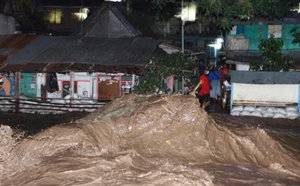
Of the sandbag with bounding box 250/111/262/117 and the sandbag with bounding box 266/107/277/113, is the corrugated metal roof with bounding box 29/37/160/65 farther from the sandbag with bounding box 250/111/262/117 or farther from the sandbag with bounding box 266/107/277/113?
the sandbag with bounding box 266/107/277/113

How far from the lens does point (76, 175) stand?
24.6 feet

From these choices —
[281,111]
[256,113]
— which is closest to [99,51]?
[256,113]

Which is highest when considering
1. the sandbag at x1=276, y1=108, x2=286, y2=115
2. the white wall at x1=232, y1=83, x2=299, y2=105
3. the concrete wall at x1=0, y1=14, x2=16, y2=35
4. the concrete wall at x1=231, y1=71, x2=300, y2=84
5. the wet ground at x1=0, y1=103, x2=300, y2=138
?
the concrete wall at x1=0, y1=14, x2=16, y2=35

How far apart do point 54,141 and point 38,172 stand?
1.03m

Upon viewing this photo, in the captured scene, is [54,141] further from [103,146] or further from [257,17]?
[257,17]

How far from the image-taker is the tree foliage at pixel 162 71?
52.0 ft

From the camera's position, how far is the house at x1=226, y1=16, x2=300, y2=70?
896 inches

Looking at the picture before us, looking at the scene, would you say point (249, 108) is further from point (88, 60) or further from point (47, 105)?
point (47, 105)

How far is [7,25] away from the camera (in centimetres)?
2789

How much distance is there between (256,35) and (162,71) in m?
9.67

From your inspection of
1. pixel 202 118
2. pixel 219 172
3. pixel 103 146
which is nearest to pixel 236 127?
pixel 202 118

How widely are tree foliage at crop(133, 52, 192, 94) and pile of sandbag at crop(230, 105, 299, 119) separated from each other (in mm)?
2488

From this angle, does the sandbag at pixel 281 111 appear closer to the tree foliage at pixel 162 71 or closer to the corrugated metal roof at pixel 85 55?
the tree foliage at pixel 162 71

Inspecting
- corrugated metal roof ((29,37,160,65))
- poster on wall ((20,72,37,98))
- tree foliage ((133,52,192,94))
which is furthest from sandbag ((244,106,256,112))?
poster on wall ((20,72,37,98))
